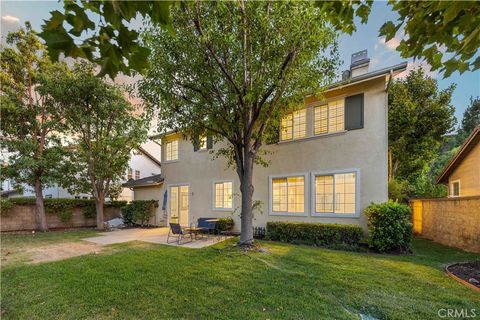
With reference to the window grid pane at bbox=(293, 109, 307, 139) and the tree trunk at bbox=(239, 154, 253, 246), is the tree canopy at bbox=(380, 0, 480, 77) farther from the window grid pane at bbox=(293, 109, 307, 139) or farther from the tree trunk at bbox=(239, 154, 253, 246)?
the window grid pane at bbox=(293, 109, 307, 139)

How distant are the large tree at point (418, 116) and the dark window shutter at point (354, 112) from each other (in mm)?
7017

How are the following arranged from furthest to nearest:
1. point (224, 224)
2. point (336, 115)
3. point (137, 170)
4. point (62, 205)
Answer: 1. point (137, 170)
2. point (62, 205)
3. point (224, 224)
4. point (336, 115)

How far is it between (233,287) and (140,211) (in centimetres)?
1282

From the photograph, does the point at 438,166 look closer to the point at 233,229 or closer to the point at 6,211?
the point at 233,229

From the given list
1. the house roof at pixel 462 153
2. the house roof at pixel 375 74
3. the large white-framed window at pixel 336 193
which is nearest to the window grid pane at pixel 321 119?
the house roof at pixel 375 74

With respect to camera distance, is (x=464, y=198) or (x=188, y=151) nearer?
(x=464, y=198)

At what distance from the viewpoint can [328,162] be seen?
33.8 ft

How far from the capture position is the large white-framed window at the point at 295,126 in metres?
11.2

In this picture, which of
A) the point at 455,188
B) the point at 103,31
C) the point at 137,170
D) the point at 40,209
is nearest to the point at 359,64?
the point at 455,188

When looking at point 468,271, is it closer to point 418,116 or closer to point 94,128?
point 418,116

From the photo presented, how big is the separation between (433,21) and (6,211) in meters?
19.5

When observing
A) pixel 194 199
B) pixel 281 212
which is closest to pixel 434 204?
pixel 281 212

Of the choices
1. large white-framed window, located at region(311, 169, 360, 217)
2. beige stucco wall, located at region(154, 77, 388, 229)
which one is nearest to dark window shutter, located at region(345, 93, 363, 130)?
beige stucco wall, located at region(154, 77, 388, 229)

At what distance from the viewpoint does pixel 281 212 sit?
11.4 metres
